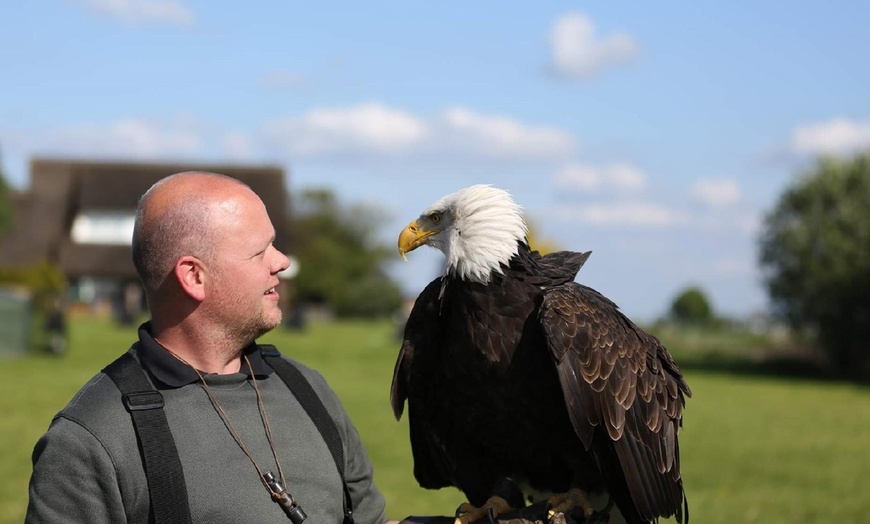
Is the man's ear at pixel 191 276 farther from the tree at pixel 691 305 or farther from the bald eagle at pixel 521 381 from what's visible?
the tree at pixel 691 305

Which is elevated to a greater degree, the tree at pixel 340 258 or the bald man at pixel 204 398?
the bald man at pixel 204 398

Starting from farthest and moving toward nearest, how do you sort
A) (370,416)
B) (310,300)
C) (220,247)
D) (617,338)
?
(310,300) < (370,416) < (617,338) < (220,247)

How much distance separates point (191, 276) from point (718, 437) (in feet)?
49.0

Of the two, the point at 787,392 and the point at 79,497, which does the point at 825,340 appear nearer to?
the point at 787,392

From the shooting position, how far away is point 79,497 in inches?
123

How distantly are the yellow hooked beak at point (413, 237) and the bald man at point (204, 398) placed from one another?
81 centimetres

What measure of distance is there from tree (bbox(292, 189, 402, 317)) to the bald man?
5641cm

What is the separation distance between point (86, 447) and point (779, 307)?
32931 mm

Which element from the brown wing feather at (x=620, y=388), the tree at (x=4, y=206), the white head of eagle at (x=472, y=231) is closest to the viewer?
the brown wing feather at (x=620, y=388)

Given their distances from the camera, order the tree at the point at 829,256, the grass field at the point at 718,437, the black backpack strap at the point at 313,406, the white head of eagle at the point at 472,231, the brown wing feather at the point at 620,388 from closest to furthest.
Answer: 1. the black backpack strap at the point at 313,406
2. the brown wing feather at the point at 620,388
3. the white head of eagle at the point at 472,231
4. the grass field at the point at 718,437
5. the tree at the point at 829,256

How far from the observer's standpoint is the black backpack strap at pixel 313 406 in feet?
12.2

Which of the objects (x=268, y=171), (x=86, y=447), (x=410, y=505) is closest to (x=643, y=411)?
(x=86, y=447)

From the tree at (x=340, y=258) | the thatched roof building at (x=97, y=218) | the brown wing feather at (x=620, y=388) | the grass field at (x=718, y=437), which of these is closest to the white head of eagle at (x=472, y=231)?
the brown wing feather at (x=620, y=388)

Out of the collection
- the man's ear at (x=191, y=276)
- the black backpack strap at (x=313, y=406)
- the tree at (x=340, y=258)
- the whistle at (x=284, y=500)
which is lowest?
the tree at (x=340, y=258)
